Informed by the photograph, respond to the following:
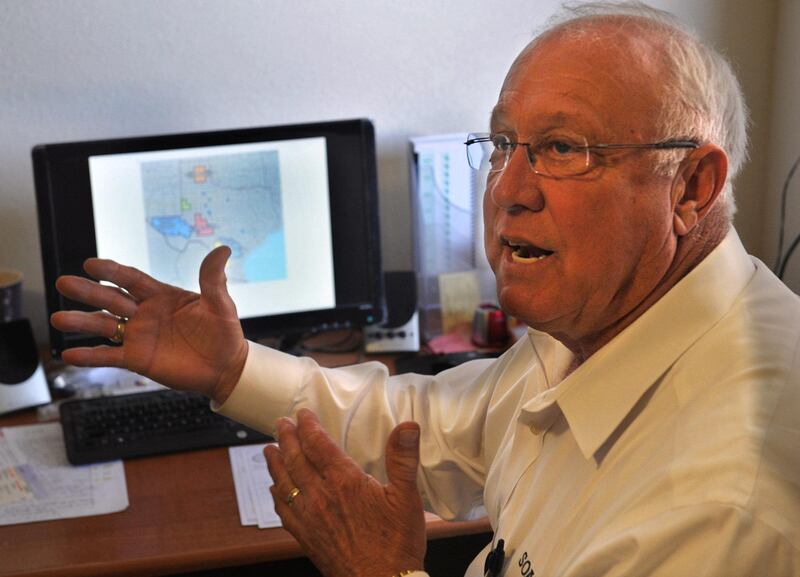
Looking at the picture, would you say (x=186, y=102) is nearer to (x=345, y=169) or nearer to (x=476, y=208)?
(x=345, y=169)

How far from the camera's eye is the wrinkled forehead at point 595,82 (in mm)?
1022

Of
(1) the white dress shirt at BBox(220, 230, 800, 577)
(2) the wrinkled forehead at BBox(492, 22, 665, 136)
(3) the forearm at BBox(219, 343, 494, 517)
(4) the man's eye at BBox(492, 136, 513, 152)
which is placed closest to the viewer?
(1) the white dress shirt at BBox(220, 230, 800, 577)

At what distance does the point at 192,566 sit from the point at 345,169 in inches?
32.2

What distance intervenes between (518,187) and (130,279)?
→ 0.57 meters

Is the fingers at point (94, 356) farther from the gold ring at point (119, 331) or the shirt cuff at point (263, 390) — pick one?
the shirt cuff at point (263, 390)

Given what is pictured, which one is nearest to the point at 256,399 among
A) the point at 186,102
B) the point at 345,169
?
the point at 345,169

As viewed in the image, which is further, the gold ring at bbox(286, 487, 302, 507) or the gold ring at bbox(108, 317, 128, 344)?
the gold ring at bbox(108, 317, 128, 344)

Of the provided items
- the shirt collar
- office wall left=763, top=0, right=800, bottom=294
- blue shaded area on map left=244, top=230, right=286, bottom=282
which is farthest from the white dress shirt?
office wall left=763, top=0, right=800, bottom=294

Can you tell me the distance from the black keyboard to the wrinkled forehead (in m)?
0.87

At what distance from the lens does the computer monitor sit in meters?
1.79

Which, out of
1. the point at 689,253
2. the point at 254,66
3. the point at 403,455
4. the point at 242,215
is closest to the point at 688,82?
the point at 689,253

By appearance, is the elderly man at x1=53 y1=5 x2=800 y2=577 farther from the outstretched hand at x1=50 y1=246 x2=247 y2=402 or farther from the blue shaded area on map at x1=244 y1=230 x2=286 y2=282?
the blue shaded area on map at x1=244 y1=230 x2=286 y2=282

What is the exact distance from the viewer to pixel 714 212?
42.7 inches

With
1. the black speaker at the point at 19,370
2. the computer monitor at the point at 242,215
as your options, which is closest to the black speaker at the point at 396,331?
the computer monitor at the point at 242,215
